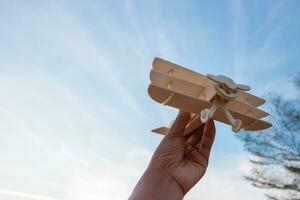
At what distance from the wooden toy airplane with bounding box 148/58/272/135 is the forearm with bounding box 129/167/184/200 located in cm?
22

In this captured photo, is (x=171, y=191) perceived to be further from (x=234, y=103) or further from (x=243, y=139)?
(x=243, y=139)

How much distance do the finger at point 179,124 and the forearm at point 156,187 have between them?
150mm

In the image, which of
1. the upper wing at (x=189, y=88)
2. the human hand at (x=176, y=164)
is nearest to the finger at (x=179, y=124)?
the human hand at (x=176, y=164)

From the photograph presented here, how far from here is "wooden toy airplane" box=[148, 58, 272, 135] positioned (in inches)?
45.5

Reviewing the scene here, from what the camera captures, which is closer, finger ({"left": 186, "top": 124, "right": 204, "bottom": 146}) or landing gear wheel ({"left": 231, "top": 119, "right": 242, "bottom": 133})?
landing gear wheel ({"left": 231, "top": 119, "right": 242, "bottom": 133})

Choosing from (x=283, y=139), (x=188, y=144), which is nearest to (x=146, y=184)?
(x=188, y=144)

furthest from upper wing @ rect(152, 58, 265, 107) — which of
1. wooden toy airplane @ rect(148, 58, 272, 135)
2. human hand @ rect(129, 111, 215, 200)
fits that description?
human hand @ rect(129, 111, 215, 200)

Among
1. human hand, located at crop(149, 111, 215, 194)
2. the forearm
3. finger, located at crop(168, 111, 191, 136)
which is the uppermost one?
finger, located at crop(168, 111, 191, 136)

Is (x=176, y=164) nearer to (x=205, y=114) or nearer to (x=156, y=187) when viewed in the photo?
(x=156, y=187)

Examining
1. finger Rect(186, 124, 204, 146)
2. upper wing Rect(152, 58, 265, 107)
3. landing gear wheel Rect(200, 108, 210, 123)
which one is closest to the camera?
landing gear wheel Rect(200, 108, 210, 123)

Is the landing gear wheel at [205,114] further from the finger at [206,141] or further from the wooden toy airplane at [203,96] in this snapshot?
the finger at [206,141]

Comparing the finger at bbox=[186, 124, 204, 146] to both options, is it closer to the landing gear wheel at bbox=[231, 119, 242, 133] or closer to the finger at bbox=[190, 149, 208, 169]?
the finger at bbox=[190, 149, 208, 169]

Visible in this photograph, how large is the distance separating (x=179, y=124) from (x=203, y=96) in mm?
155

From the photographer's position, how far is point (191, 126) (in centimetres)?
132
